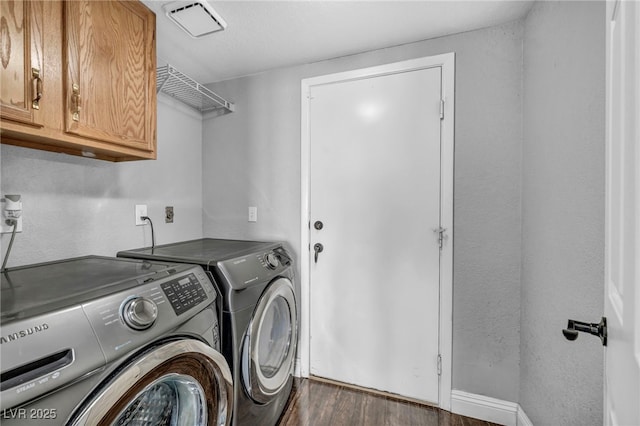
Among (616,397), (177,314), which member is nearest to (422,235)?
(616,397)

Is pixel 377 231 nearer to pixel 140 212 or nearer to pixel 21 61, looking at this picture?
pixel 140 212

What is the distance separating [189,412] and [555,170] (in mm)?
1789

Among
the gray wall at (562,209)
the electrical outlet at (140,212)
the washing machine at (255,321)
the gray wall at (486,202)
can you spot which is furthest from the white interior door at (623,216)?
the electrical outlet at (140,212)

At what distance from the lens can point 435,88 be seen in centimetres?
172

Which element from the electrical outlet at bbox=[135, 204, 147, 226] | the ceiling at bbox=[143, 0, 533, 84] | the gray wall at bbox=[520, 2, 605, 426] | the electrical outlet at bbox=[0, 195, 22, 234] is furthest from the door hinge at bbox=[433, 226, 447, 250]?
the electrical outlet at bbox=[0, 195, 22, 234]

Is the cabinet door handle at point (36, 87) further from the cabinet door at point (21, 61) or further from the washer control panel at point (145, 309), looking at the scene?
the washer control panel at point (145, 309)

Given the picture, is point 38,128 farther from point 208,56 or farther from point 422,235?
point 422,235

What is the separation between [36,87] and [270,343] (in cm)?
156

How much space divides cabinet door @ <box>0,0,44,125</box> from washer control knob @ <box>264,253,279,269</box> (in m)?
1.10

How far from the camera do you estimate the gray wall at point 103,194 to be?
1274 millimetres

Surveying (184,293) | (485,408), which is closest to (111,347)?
(184,293)

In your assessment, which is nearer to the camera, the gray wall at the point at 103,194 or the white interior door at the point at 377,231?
the gray wall at the point at 103,194

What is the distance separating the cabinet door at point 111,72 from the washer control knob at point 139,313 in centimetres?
75

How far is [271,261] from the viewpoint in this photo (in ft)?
5.36
